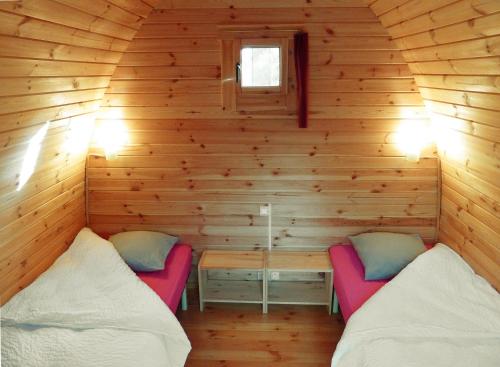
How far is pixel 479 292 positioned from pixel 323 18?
2.10 metres

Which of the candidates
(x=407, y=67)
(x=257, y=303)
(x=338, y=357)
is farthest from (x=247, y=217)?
(x=407, y=67)

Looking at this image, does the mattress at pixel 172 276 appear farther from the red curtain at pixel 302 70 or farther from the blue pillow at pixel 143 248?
the red curtain at pixel 302 70

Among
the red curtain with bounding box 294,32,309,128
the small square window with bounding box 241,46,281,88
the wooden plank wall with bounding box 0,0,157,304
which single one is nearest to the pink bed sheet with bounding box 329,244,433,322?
the red curtain with bounding box 294,32,309,128

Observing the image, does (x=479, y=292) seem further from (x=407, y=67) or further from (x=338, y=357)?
(x=407, y=67)

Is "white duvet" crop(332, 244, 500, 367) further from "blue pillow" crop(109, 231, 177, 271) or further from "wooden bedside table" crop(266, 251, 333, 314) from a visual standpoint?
"blue pillow" crop(109, 231, 177, 271)

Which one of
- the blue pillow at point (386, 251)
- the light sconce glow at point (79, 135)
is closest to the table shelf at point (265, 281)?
the blue pillow at point (386, 251)

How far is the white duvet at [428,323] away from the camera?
7.48 ft

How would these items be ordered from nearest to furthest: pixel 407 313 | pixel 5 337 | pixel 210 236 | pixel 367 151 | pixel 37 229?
pixel 5 337
pixel 407 313
pixel 37 229
pixel 367 151
pixel 210 236

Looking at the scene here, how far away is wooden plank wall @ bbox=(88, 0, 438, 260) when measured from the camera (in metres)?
3.25

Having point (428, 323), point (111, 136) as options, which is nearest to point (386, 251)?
point (428, 323)

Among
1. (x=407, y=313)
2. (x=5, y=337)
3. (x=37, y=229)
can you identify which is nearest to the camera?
(x=5, y=337)

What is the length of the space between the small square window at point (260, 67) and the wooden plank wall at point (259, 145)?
7.8 inches

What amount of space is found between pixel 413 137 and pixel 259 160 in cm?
119

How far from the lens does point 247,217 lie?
3646mm
